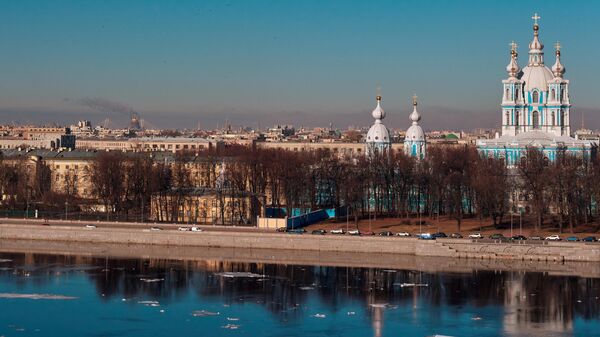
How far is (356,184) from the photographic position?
7900cm

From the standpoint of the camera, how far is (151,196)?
266ft

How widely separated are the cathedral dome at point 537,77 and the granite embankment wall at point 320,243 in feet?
79.5

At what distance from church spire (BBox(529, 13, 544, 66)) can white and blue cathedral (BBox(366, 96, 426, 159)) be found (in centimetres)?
863

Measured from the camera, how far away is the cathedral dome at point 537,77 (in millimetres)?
86562

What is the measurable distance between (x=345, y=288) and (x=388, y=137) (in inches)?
1502

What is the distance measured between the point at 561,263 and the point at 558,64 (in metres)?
26.8

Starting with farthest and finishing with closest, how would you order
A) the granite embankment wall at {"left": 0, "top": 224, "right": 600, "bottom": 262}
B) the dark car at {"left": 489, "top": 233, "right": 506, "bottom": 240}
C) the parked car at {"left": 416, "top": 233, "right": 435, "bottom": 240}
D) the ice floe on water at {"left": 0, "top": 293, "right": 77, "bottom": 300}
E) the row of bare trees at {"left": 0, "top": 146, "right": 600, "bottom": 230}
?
the row of bare trees at {"left": 0, "top": 146, "right": 600, "bottom": 230}
the parked car at {"left": 416, "top": 233, "right": 435, "bottom": 240}
the dark car at {"left": 489, "top": 233, "right": 506, "bottom": 240}
the granite embankment wall at {"left": 0, "top": 224, "right": 600, "bottom": 262}
the ice floe on water at {"left": 0, "top": 293, "right": 77, "bottom": 300}

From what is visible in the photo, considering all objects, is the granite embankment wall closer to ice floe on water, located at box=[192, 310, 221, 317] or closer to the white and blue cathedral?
ice floe on water, located at box=[192, 310, 221, 317]

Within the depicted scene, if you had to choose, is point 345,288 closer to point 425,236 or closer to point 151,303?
point 151,303

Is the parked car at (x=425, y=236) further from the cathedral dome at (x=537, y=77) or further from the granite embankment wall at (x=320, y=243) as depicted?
the cathedral dome at (x=537, y=77)

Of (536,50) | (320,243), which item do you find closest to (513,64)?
(536,50)

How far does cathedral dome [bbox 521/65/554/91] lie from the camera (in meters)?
86.6

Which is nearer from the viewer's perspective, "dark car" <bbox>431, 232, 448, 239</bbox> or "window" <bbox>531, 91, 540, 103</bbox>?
"dark car" <bbox>431, 232, 448, 239</bbox>

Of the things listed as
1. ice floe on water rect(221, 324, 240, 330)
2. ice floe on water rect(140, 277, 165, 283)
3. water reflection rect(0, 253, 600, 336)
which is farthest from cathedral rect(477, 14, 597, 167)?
ice floe on water rect(221, 324, 240, 330)
